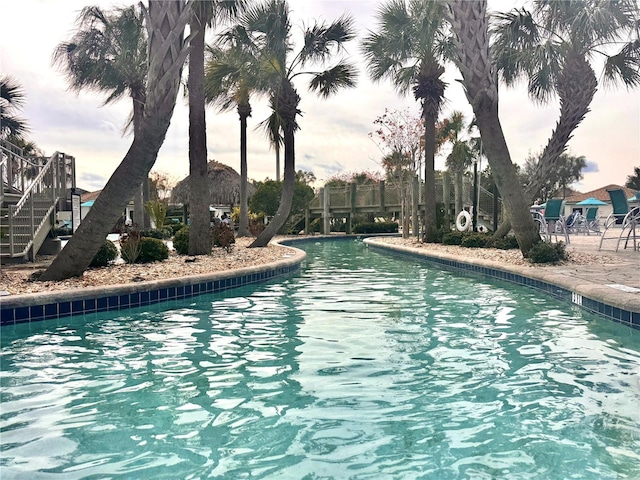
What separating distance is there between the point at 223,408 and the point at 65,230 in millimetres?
13489

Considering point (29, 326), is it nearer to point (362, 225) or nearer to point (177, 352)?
point (177, 352)

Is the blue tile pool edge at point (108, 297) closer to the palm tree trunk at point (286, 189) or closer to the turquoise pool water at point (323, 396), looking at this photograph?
the turquoise pool water at point (323, 396)

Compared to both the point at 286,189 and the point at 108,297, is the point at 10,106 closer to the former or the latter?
the point at 286,189

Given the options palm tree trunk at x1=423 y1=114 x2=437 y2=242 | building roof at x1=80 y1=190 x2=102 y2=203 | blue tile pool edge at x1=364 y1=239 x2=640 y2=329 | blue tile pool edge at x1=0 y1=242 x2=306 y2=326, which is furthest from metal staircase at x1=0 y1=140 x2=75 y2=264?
building roof at x1=80 y1=190 x2=102 y2=203

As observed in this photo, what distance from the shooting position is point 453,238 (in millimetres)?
16844

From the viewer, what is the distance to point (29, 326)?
20.6 ft

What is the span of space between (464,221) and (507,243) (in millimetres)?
4520

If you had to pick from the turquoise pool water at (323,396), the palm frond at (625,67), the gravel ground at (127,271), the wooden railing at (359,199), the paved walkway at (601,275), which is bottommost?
the turquoise pool water at (323,396)

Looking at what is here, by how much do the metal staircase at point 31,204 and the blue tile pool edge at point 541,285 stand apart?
324 inches

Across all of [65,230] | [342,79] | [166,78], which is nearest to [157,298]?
[166,78]

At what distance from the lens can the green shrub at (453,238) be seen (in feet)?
54.7

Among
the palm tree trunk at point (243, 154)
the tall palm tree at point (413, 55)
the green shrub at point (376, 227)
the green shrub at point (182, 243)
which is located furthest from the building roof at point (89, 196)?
the green shrub at point (182, 243)

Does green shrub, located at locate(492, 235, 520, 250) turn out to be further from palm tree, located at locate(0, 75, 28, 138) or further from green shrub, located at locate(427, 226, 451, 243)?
palm tree, located at locate(0, 75, 28, 138)

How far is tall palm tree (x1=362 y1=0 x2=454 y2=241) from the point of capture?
16.3 meters
